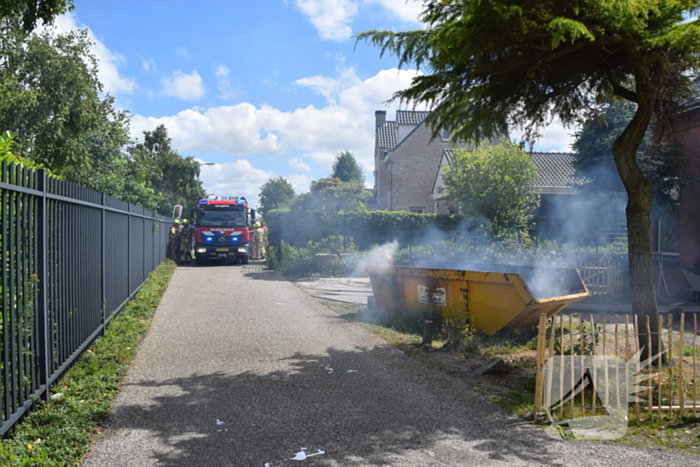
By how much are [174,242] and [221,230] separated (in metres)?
3.87

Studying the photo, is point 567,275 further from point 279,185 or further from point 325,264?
point 279,185

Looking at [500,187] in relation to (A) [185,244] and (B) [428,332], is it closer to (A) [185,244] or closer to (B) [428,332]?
(B) [428,332]

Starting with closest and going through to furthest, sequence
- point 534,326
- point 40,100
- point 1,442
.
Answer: point 1,442 → point 534,326 → point 40,100

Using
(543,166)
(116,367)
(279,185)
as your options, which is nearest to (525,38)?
(116,367)

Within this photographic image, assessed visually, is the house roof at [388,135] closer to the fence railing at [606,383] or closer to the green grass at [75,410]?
the green grass at [75,410]

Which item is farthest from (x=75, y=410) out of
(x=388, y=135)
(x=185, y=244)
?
(x=388, y=135)

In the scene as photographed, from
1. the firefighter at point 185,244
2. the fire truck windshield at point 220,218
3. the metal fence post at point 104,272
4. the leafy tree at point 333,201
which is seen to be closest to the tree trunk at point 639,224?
the metal fence post at point 104,272

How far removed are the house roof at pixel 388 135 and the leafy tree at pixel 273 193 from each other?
24.2 meters

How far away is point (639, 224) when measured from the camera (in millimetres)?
6852

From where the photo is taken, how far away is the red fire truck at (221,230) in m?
23.7

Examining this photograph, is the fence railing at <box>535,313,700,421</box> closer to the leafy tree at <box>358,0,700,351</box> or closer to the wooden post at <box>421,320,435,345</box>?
the leafy tree at <box>358,0,700,351</box>

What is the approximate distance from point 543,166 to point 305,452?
27.8 m

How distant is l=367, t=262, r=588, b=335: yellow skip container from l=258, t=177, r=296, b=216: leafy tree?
5683 centimetres

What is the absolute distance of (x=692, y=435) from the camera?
478cm
